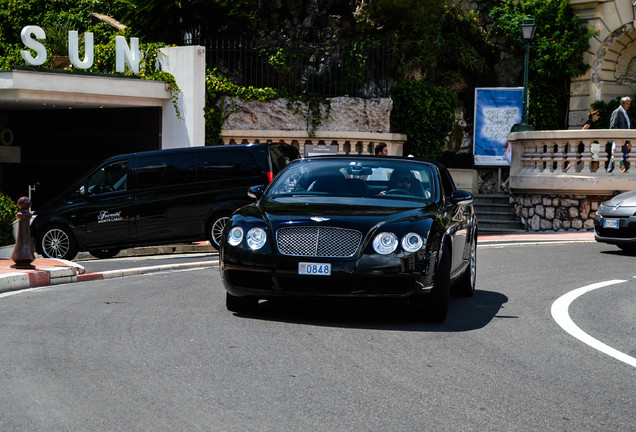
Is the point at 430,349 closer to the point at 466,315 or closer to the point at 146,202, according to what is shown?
the point at 466,315

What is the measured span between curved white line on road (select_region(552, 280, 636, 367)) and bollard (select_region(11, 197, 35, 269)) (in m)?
6.54

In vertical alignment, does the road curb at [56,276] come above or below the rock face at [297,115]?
below

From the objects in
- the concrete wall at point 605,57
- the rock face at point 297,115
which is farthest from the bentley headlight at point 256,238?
the concrete wall at point 605,57

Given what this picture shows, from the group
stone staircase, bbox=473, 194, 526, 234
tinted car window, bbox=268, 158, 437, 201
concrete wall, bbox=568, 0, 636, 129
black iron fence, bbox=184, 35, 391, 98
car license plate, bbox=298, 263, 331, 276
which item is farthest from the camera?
concrete wall, bbox=568, 0, 636, 129

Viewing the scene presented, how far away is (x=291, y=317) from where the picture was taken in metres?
8.75

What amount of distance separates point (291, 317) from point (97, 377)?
9.46 feet

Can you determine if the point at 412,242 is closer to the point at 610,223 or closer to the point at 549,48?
the point at 610,223

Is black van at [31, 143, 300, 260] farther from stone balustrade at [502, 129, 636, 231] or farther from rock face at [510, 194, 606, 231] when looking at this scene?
rock face at [510, 194, 606, 231]

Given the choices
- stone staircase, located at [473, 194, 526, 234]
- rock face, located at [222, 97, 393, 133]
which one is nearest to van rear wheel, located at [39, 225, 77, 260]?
rock face, located at [222, 97, 393, 133]

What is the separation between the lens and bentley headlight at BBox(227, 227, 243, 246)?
28.0ft

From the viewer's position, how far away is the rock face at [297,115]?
24562 millimetres

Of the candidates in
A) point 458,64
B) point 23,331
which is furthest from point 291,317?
point 458,64

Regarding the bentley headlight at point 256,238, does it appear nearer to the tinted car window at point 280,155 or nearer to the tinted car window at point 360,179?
the tinted car window at point 360,179

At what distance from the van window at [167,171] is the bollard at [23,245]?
4.50 metres
